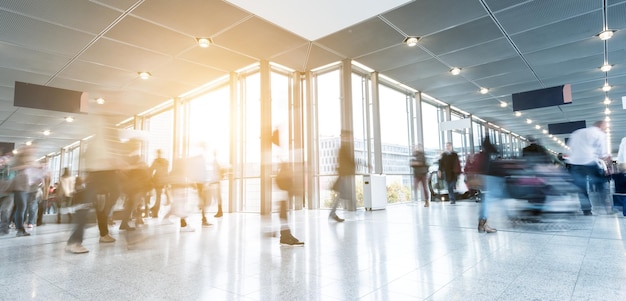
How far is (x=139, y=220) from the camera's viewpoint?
18.5ft

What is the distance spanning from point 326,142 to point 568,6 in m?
5.49

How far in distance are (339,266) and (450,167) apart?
6.87 metres

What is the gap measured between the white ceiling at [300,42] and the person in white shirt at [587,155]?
215cm

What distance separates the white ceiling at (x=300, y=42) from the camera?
5.14 m

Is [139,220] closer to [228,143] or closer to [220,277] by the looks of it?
[228,143]

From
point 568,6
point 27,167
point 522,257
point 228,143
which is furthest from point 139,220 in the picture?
point 568,6

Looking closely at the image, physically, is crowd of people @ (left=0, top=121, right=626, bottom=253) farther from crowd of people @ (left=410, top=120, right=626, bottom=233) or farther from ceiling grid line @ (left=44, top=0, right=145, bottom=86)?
ceiling grid line @ (left=44, top=0, right=145, bottom=86)

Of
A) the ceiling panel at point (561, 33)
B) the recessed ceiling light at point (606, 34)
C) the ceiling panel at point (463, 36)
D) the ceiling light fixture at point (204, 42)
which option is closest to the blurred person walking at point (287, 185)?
the ceiling light fixture at point (204, 42)

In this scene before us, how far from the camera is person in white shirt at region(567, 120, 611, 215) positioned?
4.95 m

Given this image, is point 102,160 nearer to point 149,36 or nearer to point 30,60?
point 149,36

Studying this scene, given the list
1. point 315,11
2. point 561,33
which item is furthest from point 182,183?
point 561,33

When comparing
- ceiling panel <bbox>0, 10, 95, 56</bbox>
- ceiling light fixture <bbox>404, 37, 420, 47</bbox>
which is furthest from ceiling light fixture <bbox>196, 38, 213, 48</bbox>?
ceiling light fixture <bbox>404, 37, 420, 47</bbox>

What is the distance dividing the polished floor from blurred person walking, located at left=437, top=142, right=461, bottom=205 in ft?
13.5

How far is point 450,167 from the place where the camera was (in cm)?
846
